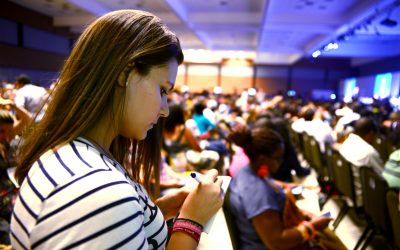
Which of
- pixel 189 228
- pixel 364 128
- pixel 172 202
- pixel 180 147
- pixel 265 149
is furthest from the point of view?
pixel 180 147

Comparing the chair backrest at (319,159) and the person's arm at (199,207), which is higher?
the person's arm at (199,207)

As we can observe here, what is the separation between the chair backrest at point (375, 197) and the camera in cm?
210

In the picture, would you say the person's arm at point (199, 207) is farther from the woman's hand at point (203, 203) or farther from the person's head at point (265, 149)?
the person's head at point (265, 149)

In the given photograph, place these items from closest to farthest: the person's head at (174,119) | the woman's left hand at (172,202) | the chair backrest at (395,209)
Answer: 1. the woman's left hand at (172,202)
2. the chair backrest at (395,209)
3. the person's head at (174,119)

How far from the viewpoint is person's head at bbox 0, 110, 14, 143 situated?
1.91 metres

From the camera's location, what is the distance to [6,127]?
1.94 m

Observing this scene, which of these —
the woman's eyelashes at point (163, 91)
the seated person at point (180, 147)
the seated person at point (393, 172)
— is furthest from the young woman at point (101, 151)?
the seated person at point (393, 172)

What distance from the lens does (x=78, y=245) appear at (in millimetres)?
439

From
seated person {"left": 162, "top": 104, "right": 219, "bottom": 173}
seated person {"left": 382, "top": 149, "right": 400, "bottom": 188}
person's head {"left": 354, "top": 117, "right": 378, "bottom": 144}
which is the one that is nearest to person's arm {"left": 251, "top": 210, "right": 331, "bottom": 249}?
seated person {"left": 162, "top": 104, "right": 219, "bottom": 173}

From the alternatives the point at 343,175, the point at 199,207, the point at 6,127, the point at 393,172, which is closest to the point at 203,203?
the point at 199,207

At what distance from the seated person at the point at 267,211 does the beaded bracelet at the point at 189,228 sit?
78cm

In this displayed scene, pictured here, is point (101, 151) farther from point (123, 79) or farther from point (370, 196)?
point (370, 196)

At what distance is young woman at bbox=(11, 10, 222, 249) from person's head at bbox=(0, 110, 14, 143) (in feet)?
4.93

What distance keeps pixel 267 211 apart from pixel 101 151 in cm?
100
